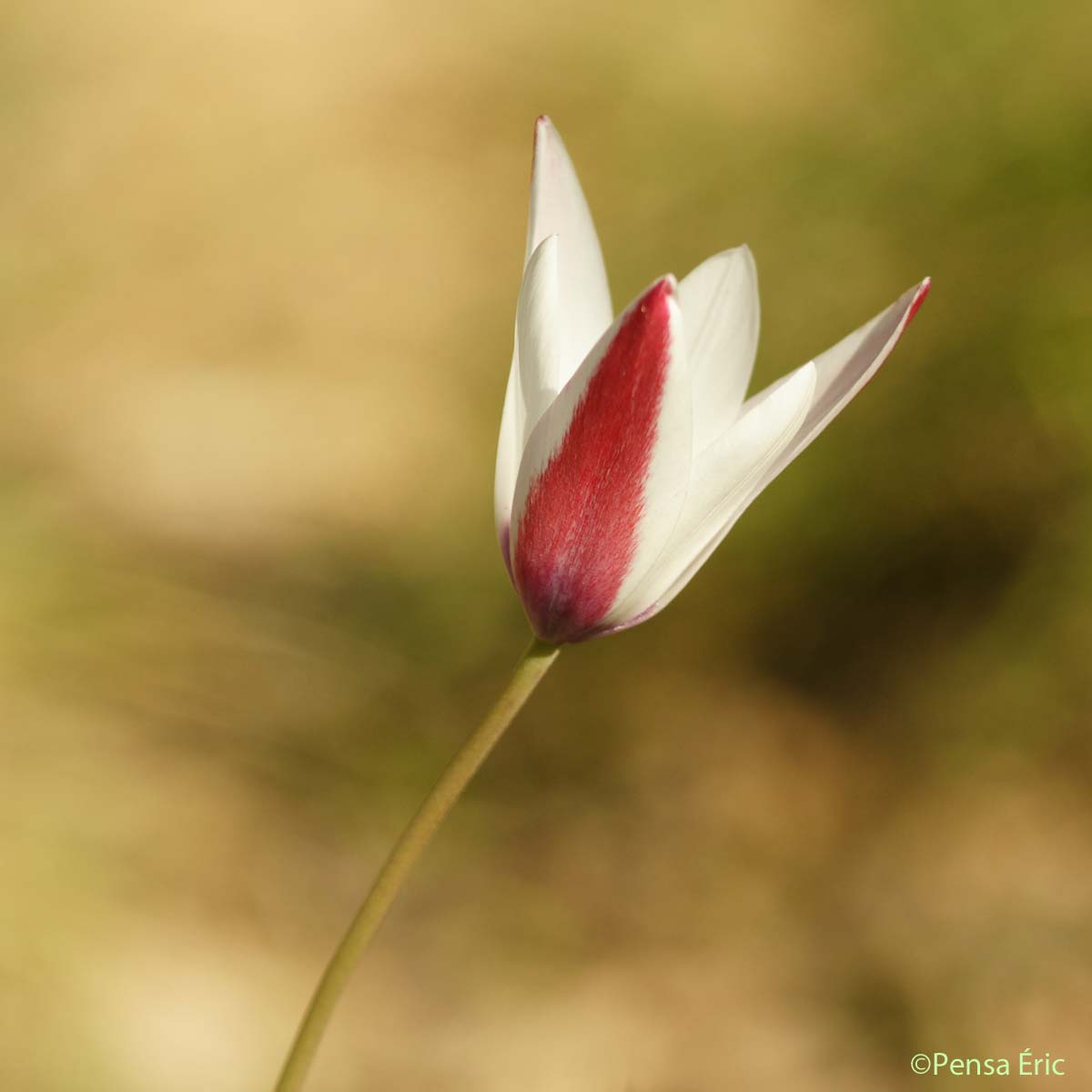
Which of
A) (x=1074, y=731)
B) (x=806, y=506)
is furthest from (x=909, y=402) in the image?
(x=1074, y=731)

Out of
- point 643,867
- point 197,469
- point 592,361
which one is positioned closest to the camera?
point 592,361

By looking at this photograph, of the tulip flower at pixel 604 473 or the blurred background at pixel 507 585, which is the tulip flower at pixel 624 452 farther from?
the blurred background at pixel 507 585

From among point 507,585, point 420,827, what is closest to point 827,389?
point 420,827

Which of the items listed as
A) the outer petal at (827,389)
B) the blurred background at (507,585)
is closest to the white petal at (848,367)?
the outer petal at (827,389)

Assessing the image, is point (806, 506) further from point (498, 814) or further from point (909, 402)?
point (498, 814)

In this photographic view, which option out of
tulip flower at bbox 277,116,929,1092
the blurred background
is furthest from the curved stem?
the blurred background

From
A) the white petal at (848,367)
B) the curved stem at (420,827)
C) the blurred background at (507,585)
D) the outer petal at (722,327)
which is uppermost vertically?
the blurred background at (507,585)

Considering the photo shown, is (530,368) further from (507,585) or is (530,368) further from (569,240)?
(507,585)
